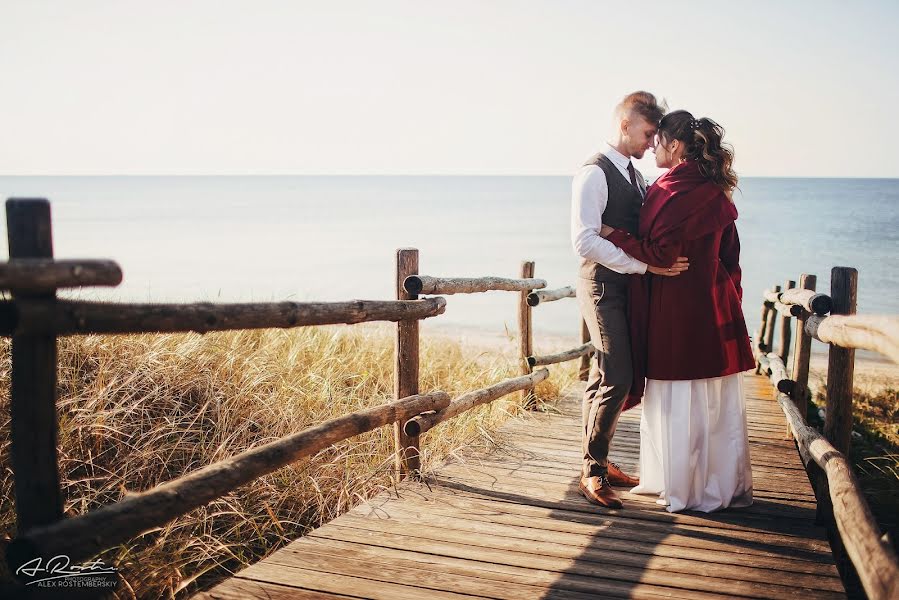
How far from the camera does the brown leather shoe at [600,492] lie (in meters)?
3.53

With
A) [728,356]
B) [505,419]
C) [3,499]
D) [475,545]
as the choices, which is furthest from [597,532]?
[3,499]

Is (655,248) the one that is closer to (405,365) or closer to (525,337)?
(405,365)

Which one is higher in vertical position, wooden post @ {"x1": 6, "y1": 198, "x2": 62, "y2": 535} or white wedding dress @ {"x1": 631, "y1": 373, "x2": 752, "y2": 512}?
wooden post @ {"x1": 6, "y1": 198, "x2": 62, "y2": 535}

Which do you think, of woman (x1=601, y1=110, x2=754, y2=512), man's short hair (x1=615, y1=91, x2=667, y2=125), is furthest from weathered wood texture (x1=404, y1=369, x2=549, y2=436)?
man's short hair (x1=615, y1=91, x2=667, y2=125)

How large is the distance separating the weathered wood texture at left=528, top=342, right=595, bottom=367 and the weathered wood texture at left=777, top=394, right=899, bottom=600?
3072mm

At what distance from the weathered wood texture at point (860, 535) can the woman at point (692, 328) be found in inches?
21.4

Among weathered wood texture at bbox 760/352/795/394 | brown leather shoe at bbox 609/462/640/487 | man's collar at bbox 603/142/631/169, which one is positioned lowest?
brown leather shoe at bbox 609/462/640/487

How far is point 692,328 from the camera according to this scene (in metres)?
3.43

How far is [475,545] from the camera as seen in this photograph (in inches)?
121

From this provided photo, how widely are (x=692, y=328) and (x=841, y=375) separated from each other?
28.3 inches

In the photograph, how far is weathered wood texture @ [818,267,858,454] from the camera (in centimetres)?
331

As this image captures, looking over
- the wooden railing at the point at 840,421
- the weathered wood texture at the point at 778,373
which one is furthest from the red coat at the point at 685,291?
the weathered wood texture at the point at 778,373

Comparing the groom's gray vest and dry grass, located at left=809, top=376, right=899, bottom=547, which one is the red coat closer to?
the groom's gray vest

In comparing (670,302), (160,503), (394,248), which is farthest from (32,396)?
(394,248)
